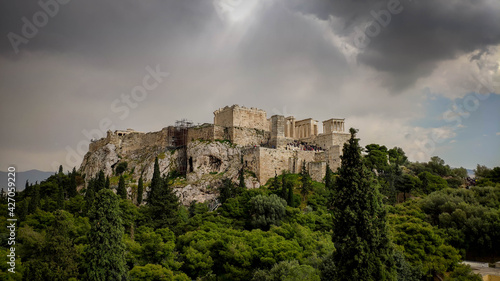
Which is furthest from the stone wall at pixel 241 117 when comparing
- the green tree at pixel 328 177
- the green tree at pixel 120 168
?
the green tree at pixel 120 168

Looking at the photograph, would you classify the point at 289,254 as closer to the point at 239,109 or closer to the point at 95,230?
the point at 95,230

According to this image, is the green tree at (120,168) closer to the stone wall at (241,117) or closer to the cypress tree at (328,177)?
the stone wall at (241,117)

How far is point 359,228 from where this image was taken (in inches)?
700

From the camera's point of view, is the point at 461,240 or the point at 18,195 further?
the point at 18,195

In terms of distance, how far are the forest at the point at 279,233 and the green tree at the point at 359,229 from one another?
48 mm

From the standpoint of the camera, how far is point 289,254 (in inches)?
1113

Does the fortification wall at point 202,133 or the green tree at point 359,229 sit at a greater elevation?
the fortification wall at point 202,133

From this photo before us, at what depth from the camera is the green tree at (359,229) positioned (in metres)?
17.2

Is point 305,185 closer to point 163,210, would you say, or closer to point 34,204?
point 163,210

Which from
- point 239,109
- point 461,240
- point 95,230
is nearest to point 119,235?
point 95,230

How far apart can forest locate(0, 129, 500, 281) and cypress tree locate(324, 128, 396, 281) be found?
0.05 meters

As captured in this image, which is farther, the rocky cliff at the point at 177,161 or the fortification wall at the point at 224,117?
the fortification wall at the point at 224,117

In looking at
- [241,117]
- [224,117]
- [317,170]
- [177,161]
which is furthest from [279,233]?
[224,117]

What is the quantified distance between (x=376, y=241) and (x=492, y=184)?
35622 millimetres
